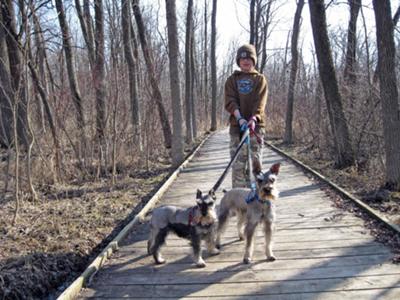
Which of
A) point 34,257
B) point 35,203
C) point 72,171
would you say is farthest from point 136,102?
point 34,257

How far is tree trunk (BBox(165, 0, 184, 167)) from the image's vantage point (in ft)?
35.9

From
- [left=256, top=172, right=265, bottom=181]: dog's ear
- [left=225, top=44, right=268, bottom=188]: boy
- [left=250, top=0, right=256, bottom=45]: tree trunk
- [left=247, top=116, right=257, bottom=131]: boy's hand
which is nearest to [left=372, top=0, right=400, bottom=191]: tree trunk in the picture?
[left=225, top=44, right=268, bottom=188]: boy

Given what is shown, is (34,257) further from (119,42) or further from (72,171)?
(119,42)

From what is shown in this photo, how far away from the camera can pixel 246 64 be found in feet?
17.8

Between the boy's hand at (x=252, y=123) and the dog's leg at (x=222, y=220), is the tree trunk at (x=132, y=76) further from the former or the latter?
the dog's leg at (x=222, y=220)

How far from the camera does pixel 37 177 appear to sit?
8.59 meters

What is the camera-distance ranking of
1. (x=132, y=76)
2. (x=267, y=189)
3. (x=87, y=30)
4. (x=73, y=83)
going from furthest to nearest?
(x=132, y=76)
(x=87, y=30)
(x=73, y=83)
(x=267, y=189)

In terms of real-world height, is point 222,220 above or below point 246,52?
below

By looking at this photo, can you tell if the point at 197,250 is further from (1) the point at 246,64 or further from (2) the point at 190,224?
(1) the point at 246,64

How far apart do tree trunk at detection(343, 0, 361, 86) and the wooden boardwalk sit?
6309 millimetres

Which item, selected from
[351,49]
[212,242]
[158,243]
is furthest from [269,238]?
[351,49]

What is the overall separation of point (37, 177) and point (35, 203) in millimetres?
1472

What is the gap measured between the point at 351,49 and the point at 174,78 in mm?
5502

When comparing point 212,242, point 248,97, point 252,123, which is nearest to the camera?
point 212,242
